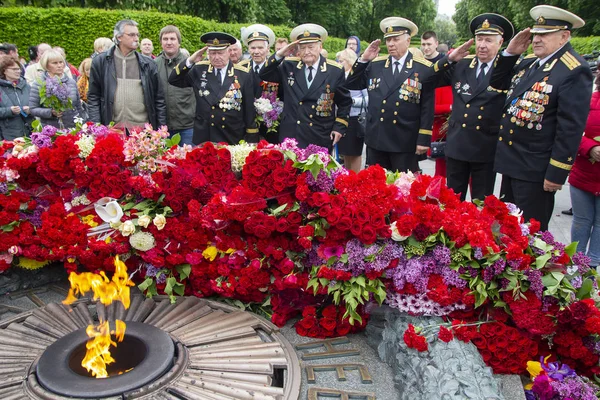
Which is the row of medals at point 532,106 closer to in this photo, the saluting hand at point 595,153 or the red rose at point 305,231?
the saluting hand at point 595,153

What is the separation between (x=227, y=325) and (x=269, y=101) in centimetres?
320

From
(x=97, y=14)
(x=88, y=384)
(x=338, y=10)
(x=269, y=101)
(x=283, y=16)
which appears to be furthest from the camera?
(x=338, y=10)

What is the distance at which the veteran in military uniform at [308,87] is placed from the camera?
16.7 feet

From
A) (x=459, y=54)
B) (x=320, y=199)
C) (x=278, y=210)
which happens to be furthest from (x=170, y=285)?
(x=459, y=54)

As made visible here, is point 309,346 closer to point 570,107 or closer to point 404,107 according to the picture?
point 570,107

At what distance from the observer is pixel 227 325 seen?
9.03 feet

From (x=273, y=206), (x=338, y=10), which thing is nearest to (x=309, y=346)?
(x=273, y=206)

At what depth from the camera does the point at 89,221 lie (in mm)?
3160

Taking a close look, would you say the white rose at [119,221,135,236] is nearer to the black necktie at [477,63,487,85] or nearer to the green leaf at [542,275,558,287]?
the green leaf at [542,275,558,287]

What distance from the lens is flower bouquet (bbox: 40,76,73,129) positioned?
4.86 m

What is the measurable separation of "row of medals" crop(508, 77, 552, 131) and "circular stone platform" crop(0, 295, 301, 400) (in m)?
2.45

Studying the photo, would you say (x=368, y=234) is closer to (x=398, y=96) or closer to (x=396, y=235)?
(x=396, y=235)

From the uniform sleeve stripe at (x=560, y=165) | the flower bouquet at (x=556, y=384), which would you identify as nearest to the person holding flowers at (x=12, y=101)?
the uniform sleeve stripe at (x=560, y=165)

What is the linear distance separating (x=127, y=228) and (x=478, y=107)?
3.12m
